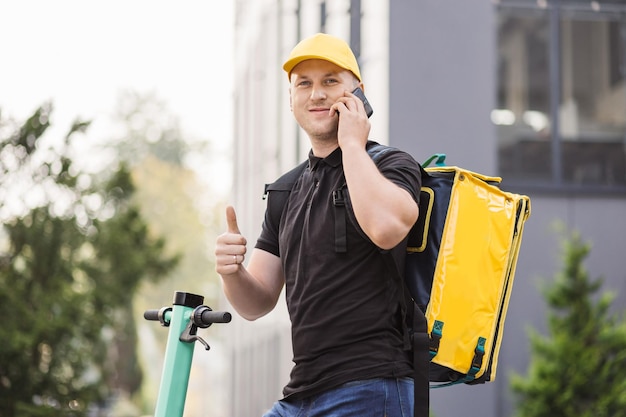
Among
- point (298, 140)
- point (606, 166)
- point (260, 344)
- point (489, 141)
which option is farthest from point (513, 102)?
point (260, 344)

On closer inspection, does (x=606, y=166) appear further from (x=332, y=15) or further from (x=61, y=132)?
(x=61, y=132)

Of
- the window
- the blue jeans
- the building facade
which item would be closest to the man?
the blue jeans

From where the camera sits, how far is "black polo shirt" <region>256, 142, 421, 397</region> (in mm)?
2768

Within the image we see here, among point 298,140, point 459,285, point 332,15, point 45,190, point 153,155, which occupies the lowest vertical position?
point 459,285

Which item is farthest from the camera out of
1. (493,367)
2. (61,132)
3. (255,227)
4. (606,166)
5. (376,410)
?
(255,227)

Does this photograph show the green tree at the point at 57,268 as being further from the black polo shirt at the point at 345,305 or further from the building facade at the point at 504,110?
the black polo shirt at the point at 345,305

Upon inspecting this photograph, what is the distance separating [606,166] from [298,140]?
3.37m

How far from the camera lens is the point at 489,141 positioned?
27.3 feet

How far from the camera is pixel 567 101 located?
448 inches

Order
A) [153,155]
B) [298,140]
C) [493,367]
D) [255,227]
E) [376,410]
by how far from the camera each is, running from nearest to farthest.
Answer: [376,410]
[493,367]
[298,140]
[255,227]
[153,155]

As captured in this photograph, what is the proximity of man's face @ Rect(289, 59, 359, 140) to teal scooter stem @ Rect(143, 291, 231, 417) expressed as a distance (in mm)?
621

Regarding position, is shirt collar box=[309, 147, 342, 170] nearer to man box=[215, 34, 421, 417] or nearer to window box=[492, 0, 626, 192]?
man box=[215, 34, 421, 417]

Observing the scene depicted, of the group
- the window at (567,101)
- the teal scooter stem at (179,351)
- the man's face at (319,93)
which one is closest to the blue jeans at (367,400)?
the teal scooter stem at (179,351)

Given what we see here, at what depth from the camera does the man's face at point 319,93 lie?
2.97m
